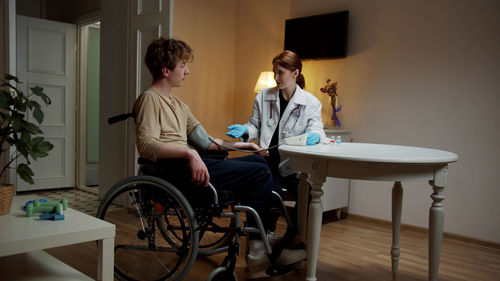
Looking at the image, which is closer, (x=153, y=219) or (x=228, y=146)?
(x=153, y=219)

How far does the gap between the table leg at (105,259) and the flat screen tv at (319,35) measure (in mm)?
2492

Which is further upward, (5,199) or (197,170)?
(197,170)

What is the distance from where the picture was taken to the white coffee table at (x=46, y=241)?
132cm

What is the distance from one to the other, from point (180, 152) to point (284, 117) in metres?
0.92

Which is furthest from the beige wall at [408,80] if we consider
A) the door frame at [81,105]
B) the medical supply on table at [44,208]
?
the medical supply on table at [44,208]

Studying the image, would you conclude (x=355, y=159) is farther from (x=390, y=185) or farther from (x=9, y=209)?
(x=390, y=185)

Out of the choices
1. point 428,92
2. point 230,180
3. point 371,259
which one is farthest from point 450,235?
point 230,180

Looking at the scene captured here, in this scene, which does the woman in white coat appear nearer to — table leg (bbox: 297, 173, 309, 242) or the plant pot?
table leg (bbox: 297, 173, 309, 242)

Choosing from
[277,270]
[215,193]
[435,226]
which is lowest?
[277,270]

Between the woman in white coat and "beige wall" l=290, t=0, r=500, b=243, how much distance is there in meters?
1.04

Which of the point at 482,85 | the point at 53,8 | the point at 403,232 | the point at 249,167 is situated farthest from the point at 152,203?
the point at 53,8

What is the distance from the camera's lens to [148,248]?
1808 millimetres

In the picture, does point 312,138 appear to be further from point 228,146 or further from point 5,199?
point 5,199

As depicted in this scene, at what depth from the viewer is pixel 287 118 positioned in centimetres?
243
